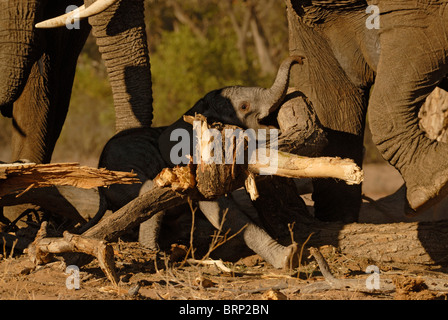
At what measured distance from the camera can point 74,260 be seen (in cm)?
368

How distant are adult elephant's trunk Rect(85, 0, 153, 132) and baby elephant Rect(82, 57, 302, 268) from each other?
177mm

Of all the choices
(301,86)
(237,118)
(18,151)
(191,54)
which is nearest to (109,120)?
(191,54)

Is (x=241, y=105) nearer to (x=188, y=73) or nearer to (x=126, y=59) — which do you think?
(x=126, y=59)

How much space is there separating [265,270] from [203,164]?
0.75 m

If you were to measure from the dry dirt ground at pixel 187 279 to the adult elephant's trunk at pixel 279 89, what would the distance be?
0.73 metres

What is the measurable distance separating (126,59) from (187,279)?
59.4 inches

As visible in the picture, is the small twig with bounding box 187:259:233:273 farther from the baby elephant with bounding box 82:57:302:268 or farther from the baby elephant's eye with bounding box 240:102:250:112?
the baby elephant's eye with bounding box 240:102:250:112

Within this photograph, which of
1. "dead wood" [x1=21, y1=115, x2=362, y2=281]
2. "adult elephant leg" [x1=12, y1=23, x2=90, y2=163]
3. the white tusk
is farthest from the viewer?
"adult elephant leg" [x1=12, y1=23, x2=90, y2=163]

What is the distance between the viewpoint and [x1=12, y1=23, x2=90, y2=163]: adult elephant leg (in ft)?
19.0

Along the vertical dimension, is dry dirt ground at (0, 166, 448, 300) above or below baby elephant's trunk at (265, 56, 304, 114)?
below

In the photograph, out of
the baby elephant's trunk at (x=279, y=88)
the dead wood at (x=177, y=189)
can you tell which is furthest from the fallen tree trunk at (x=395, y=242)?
the dead wood at (x=177, y=189)

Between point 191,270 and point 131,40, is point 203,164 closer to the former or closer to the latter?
point 191,270

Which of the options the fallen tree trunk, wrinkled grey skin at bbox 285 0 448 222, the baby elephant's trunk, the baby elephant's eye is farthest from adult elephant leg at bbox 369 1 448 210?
the baby elephant's eye

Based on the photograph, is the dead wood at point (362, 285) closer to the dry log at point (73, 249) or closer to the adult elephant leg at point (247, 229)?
the adult elephant leg at point (247, 229)
